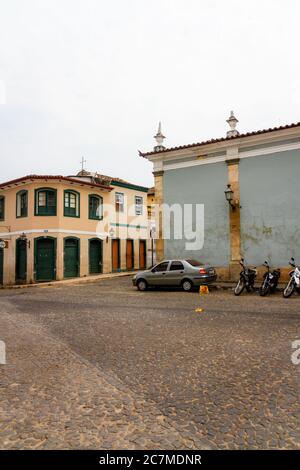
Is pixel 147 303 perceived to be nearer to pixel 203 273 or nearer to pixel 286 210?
pixel 203 273

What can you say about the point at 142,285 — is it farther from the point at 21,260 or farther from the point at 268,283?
the point at 21,260

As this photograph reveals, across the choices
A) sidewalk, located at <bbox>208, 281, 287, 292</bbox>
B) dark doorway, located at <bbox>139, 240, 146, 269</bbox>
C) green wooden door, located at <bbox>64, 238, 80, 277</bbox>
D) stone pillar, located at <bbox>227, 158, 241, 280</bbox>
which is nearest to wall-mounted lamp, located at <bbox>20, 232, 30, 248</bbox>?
green wooden door, located at <bbox>64, 238, 80, 277</bbox>

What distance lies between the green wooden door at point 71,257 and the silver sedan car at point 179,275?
28.3 ft

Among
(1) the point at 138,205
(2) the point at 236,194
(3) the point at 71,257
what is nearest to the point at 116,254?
(3) the point at 71,257

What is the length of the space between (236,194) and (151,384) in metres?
13.1

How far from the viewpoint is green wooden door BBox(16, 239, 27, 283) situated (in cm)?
2295

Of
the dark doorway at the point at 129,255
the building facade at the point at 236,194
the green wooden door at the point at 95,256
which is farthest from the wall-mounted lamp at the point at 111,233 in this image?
the building facade at the point at 236,194

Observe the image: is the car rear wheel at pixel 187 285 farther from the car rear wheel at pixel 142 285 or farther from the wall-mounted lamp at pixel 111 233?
the wall-mounted lamp at pixel 111 233

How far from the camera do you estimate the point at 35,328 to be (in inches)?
309

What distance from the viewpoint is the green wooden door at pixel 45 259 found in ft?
73.3

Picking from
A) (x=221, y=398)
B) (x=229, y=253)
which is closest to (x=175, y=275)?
(x=229, y=253)

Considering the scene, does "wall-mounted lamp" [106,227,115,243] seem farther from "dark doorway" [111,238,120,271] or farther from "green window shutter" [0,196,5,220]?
"green window shutter" [0,196,5,220]

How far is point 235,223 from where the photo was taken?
52.9ft

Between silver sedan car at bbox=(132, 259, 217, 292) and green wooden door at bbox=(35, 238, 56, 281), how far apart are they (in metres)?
8.68
